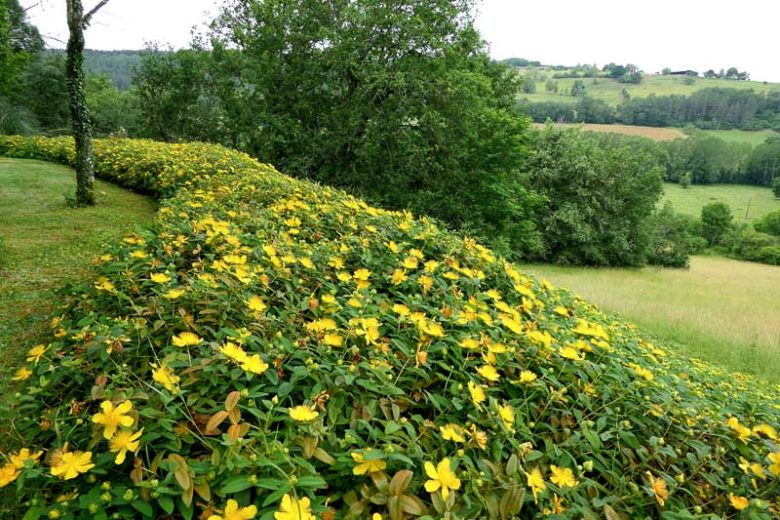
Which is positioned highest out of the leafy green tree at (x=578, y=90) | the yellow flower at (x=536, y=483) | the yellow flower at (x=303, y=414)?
the leafy green tree at (x=578, y=90)

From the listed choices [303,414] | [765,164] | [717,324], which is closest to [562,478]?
[303,414]

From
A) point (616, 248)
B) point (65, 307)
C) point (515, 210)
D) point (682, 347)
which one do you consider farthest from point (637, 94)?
point (65, 307)

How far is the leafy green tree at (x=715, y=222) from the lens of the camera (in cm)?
3662

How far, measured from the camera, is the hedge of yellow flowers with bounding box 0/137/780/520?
1.06 meters

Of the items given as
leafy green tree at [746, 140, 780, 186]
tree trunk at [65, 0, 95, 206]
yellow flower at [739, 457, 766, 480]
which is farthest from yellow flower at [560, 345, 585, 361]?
leafy green tree at [746, 140, 780, 186]

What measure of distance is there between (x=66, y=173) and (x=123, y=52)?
66.9 m

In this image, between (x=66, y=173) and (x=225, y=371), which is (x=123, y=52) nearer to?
(x=66, y=173)

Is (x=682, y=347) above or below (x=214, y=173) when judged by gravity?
below

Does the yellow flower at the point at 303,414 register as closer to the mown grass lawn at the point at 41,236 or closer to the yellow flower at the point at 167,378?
the yellow flower at the point at 167,378

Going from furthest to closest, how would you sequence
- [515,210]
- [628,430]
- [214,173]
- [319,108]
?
[515,210] < [319,108] < [214,173] < [628,430]

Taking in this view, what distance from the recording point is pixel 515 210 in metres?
13.9

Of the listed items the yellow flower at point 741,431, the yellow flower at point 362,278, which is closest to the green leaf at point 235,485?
the yellow flower at point 362,278

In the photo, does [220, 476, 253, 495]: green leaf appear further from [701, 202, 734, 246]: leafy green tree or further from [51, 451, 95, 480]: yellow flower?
[701, 202, 734, 246]: leafy green tree

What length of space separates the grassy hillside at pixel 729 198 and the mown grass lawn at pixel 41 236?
44.1m
